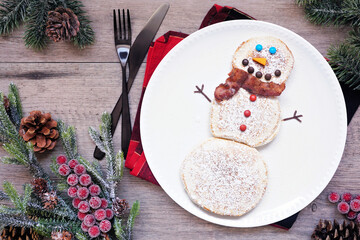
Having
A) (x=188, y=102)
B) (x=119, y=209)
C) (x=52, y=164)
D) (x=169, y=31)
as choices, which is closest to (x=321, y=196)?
(x=188, y=102)

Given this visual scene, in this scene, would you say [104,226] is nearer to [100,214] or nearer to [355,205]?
[100,214]

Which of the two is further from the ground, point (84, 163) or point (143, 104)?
point (143, 104)

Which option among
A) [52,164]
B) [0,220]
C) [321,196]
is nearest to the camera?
[0,220]

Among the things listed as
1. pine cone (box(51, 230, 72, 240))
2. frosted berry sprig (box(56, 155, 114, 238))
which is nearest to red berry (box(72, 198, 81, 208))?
frosted berry sprig (box(56, 155, 114, 238))

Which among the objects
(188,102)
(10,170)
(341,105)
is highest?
(341,105)

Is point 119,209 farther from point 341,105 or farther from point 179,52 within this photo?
point 341,105

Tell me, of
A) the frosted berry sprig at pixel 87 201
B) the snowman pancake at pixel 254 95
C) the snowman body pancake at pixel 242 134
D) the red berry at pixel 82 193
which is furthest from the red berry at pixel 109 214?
the snowman pancake at pixel 254 95
